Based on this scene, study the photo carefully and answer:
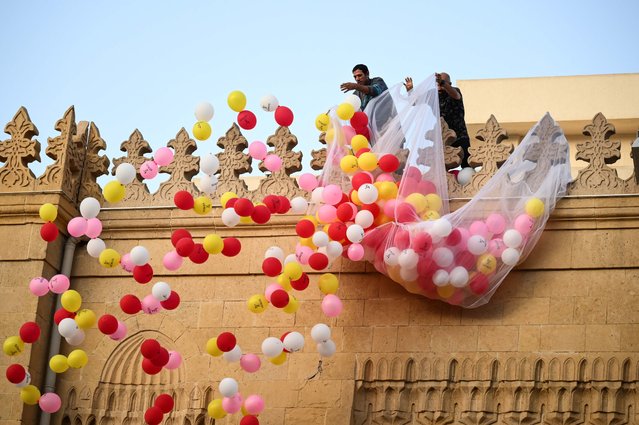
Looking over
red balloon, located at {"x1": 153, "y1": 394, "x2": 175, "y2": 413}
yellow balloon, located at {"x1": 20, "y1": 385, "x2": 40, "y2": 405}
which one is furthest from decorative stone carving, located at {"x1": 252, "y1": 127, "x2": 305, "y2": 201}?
yellow balloon, located at {"x1": 20, "y1": 385, "x2": 40, "y2": 405}

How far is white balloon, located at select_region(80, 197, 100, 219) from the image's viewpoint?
12.2m

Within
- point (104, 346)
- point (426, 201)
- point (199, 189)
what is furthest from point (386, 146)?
point (104, 346)

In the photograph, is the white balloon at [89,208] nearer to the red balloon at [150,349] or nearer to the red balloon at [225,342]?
the red balloon at [150,349]

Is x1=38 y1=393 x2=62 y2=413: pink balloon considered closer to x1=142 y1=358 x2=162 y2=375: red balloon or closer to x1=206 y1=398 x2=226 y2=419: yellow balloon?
x1=142 y1=358 x2=162 y2=375: red balloon

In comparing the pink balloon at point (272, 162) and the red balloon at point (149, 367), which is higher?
the pink balloon at point (272, 162)

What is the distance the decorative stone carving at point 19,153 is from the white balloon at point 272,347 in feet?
9.33

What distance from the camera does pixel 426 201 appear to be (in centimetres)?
1196

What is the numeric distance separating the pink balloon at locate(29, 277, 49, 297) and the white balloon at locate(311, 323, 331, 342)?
2.20 meters

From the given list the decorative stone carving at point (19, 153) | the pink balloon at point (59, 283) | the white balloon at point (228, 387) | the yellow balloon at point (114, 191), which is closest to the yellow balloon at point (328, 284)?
the white balloon at point (228, 387)

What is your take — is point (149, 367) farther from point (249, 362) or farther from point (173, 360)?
point (249, 362)

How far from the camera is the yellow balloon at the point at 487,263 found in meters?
11.9

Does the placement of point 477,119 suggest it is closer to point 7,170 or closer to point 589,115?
point 589,115

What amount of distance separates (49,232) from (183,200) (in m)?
1.11

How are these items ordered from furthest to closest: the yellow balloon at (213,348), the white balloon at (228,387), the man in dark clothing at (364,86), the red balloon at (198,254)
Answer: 1. the man in dark clothing at (364,86)
2. the red balloon at (198,254)
3. the yellow balloon at (213,348)
4. the white balloon at (228,387)
